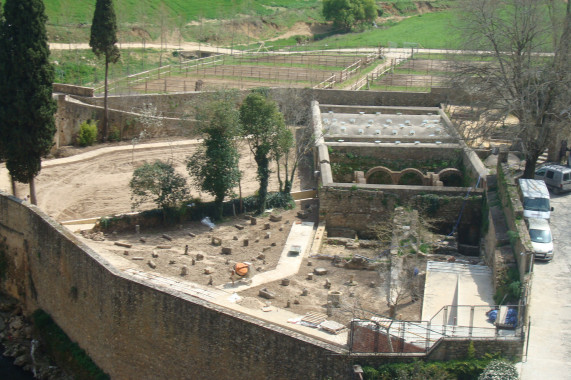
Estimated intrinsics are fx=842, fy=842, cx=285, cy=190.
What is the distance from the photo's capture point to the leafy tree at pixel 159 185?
3291 centimetres

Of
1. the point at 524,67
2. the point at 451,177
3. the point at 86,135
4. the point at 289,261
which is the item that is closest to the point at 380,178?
the point at 451,177

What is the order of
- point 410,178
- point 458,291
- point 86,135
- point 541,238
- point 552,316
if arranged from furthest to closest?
point 86,135 < point 410,178 < point 541,238 < point 458,291 < point 552,316

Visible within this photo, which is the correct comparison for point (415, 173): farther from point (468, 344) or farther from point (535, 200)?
point (468, 344)

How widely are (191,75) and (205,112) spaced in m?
21.3

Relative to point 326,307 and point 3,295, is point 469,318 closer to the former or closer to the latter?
point 326,307

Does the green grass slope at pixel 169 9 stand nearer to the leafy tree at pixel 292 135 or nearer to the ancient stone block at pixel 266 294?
the leafy tree at pixel 292 135

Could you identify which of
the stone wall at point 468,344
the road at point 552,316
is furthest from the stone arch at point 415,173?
the stone wall at point 468,344

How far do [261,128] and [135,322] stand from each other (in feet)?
41.3

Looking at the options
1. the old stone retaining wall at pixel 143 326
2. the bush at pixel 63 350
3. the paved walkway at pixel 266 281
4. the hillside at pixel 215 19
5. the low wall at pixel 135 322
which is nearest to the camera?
the old stone retaining wall at pixel 143 326

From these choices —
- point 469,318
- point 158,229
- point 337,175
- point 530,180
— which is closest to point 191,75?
point 337,175

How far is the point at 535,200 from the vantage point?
27828mm

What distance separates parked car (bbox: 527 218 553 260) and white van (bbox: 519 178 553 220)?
1.83 ft

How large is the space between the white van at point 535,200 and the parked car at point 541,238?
0.56m

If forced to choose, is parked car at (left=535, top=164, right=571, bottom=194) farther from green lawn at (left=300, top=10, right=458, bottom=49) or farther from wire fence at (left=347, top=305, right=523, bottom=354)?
green lawn at (left=300, top=10, right=458, bottom=49)
